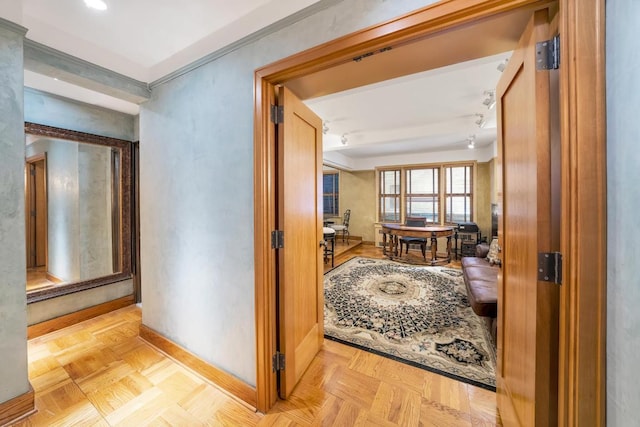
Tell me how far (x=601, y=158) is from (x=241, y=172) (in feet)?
5.21

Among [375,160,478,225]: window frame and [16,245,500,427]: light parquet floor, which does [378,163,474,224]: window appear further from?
[16,245,500,427]: light parquet floor

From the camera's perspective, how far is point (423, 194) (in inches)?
257

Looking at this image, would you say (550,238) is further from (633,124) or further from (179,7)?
(179,7)

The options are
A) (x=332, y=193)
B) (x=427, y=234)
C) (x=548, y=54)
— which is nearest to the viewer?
(x=548, y=54)

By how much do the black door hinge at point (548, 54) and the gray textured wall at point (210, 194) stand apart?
0.65 metres

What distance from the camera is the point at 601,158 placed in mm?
730

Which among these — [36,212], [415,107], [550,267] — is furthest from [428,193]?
[36,212]

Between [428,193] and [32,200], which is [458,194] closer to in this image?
[428,193]

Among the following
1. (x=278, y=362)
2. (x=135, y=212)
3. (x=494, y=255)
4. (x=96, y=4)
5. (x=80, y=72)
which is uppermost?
(x=96, y=4)

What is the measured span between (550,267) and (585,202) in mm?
269

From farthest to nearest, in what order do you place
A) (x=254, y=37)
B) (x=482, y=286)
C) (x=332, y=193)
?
(x=332, y=193) < (x=482, y=286) < (x=254, y=37)

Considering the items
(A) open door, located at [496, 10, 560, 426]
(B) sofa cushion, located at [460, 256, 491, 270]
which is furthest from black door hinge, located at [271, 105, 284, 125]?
(B) sofa cushion, located at [460, 256, 491, 270]

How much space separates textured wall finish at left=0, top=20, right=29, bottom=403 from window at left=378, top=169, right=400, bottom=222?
6612 millimetres

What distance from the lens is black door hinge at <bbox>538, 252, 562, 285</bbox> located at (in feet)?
2.81
